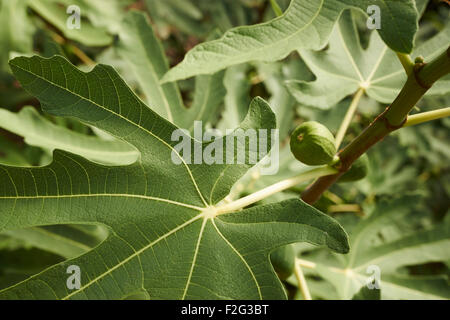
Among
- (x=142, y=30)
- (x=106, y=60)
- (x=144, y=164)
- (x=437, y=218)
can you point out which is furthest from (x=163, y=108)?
(x=437, y=218)

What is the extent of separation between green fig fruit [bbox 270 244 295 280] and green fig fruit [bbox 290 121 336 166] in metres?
0.24

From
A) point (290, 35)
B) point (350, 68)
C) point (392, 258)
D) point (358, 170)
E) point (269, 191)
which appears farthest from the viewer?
point (392, 258)

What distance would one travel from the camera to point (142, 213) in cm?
88

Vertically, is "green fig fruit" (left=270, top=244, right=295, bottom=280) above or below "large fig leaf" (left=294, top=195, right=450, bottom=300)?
below

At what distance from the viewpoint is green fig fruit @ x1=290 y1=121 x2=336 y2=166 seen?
36.0 inches

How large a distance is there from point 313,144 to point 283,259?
31 cm

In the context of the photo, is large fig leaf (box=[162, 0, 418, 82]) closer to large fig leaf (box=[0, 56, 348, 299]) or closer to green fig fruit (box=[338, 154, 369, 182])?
large fig leaf (box=[0, 56, 348, 299])

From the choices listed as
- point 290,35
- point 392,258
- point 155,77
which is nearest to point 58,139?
point 155,77

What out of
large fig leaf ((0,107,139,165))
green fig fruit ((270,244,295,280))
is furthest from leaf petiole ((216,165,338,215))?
large fig leaf ((0,107,139,165))

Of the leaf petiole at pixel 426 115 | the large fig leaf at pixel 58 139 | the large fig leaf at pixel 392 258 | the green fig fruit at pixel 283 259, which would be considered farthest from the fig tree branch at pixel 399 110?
the large fig leaf at pixel 58 139

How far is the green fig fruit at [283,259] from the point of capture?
1020 millimetres

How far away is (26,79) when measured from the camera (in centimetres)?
79

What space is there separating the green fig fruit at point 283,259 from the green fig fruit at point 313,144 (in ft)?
0.78

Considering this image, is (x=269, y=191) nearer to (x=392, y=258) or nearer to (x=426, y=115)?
(x=426, y=115)
